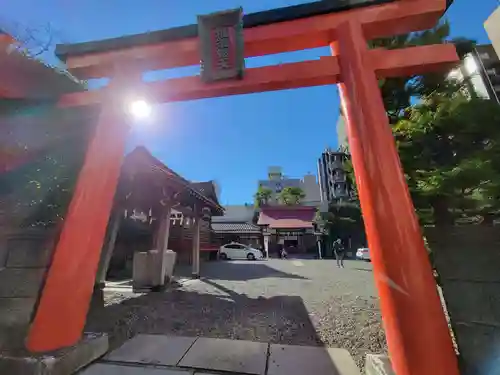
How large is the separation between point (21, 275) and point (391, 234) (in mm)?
3988

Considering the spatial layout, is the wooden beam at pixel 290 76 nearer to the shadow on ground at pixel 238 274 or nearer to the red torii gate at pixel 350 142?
the red torii gate at pixel 350 142

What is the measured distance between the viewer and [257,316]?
427 cm

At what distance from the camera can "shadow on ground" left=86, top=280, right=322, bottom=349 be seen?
3389 mm

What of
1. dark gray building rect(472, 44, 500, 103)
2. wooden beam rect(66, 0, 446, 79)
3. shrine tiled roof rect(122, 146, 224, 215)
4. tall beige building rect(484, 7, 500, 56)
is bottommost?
shrine tiled roof rect(122, 146, 224, 215)

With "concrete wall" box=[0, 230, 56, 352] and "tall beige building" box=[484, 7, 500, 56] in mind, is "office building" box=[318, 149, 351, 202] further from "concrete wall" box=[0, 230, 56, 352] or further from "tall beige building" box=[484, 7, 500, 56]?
A: "concrete wall" box=[0, 230, 56, 352]

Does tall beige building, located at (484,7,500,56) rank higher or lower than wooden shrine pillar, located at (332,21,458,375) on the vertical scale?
higher

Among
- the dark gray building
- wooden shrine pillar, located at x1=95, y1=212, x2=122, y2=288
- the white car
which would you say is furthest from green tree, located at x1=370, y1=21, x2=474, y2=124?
the white car

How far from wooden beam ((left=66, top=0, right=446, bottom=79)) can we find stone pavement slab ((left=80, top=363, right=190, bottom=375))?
3.84 metres

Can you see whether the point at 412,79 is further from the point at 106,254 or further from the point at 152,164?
the point at 106,254

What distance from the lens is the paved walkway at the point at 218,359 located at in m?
2.33

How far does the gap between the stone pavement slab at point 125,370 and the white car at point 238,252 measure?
17391 millimetres

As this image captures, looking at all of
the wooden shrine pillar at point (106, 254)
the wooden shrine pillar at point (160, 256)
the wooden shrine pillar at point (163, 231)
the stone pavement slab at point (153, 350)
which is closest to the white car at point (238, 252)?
the wooden shrine pillar at point (160, 256)

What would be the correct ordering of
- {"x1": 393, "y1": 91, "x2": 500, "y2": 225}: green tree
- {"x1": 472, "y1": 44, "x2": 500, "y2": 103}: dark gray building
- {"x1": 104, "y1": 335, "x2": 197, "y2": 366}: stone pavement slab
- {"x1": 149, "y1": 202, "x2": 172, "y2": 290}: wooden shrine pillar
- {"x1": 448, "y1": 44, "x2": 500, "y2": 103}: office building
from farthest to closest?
{"x1": 472, "y1": 44, "x2": 500, "y2": 103}: dark gray building → {"x1": 448, "y1": 44, "x2": 500, "y2": 103}: office building → {"x1": 149, "y1": 202, "x2": 172, "y2": 290}: wooden shrine pillar → {"x1": 393, "y1": 91, "x2": 500, "y2": 225}: green tree → {"x1": 104, "y1": 335, "x2": 197, "y2": 366}: stone pavement slab

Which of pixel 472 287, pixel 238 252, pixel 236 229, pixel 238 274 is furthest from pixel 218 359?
pixel 236 229
